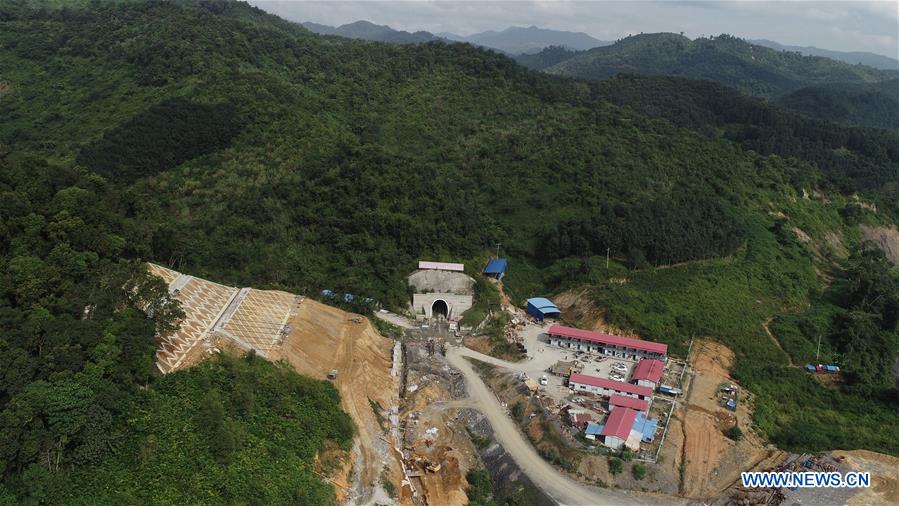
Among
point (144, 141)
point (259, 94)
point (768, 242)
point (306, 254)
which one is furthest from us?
point (259, 94)

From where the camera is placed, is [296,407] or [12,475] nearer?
[12,475]

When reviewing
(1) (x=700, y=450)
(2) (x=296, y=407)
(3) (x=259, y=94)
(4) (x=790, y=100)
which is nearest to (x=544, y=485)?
(1) (x=700, y=450)

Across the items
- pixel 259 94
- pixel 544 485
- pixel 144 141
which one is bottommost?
pixel 544 485

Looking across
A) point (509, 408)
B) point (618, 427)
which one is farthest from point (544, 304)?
point (618, 427)

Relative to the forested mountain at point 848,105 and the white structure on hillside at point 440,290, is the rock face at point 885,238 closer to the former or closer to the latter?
the white structure on hillside at point 440,290

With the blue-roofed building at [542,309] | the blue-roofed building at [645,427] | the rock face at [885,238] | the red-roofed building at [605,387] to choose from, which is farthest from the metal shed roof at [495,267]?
the rock face at [885,238]

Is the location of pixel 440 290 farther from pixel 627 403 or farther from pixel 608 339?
pixel 627 403

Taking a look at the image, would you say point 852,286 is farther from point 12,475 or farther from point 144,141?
point 144,141
